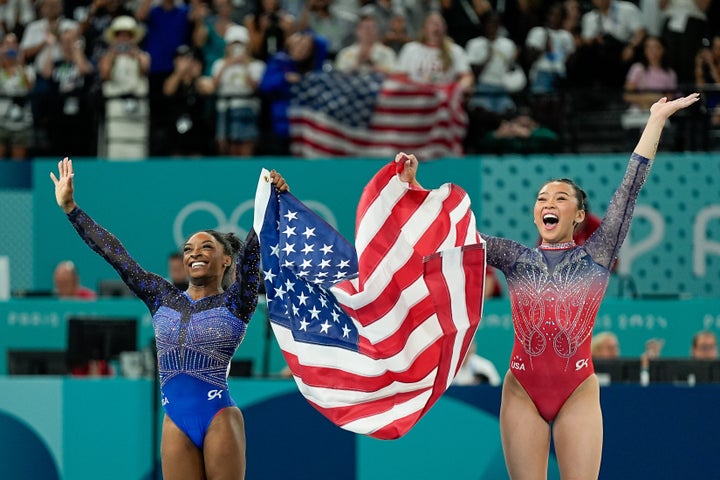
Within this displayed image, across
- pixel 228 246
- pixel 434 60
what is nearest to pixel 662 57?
pixel 434 60

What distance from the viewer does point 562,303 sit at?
267 inches

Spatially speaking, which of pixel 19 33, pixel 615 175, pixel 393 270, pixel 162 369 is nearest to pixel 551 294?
pixel 393 270

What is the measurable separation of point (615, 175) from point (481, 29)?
6.83 ft

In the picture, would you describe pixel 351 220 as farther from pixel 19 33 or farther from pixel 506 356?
pixel 19 33

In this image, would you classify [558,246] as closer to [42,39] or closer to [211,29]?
[211,29]

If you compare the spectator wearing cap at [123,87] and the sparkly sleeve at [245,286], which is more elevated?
the spectator wearing cap at [123,87]

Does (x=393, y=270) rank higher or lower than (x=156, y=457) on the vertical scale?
higher

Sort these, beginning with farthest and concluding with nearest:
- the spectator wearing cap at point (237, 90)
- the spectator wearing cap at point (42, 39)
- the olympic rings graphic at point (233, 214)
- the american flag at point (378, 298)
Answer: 1. the spectator wearing cap at point (42, 39)
2. the spectator wearing cap at point (237, 90)
3. the olympic rings graphic at point (233, 214)
4. the american flag at point (378, 298)

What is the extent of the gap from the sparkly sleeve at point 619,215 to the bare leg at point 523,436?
778 millimetres

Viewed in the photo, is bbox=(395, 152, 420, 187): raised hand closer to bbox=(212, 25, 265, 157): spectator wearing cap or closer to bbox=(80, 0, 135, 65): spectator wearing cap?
bbox=(212, 25, 265, 157): spectator wearing cap

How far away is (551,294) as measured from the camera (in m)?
6.79

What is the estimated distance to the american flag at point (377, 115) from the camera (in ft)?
42.5

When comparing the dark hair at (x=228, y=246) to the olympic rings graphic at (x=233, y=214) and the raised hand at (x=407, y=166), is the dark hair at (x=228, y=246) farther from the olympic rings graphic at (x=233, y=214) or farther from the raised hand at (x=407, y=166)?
the olympic rings graphic at (x=233, y=214)

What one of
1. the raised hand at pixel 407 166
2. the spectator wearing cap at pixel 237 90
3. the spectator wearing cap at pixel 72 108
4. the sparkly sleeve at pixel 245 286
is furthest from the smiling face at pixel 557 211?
the spectator wearing cap at pixel 72 108
